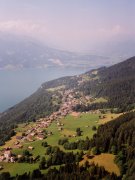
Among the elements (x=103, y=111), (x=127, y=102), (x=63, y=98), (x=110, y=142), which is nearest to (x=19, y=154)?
(x=110, y=142)

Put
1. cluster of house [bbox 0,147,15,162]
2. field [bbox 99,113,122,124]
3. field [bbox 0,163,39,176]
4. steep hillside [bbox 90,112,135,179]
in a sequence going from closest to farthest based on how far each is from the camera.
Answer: steep hillside [bbox 90,112,135,179]
field [bbox 0,163,39,176]
cluster of house [bbox 0,147,15,162]
field [bbox 99,113,122,124]

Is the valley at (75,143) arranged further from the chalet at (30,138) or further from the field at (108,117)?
the chalet at (30,138)

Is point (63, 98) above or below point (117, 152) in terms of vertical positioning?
above

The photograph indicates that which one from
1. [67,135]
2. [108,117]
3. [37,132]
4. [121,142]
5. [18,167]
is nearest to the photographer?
[18,167]

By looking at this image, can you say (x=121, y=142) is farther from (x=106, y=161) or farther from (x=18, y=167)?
(x=18, y=167)

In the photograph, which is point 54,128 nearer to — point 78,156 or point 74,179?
point 78,156

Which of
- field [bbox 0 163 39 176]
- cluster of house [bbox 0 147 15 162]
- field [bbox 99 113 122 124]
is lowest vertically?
field [bbox 0 163 39 176]

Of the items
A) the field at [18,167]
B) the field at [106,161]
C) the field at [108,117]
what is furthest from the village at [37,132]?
the field at [106,161]

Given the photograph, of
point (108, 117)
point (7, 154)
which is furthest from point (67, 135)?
point (7, 154)

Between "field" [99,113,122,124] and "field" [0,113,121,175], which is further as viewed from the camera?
"field" [99,113,122,124]

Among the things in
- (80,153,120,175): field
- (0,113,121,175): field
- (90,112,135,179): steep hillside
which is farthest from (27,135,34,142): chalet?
(80,153,120,175): field

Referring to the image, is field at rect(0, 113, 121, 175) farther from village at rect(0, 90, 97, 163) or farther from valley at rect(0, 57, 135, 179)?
village at rect(0, 90, 97, 163)
